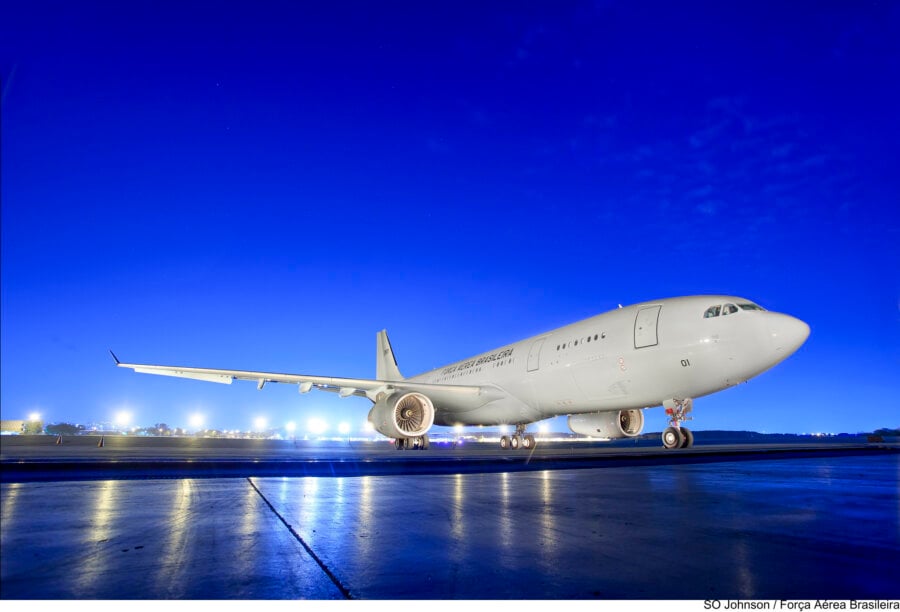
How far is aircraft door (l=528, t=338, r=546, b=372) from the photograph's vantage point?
20.8 m

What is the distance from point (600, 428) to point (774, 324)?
9.63 metres

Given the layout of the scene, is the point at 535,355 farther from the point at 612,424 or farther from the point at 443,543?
the point at 443,543

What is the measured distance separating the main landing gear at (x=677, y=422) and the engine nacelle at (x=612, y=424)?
5.26 meters

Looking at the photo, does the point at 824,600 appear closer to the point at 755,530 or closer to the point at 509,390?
the point at 755,530

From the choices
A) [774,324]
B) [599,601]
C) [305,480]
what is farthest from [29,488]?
[774,324]

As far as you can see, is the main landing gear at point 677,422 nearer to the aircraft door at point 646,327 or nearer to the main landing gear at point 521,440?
the aircraft door at point 646,327

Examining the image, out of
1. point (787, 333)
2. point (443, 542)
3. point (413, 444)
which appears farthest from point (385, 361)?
point (443, 542)

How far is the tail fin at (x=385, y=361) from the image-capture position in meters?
38.4

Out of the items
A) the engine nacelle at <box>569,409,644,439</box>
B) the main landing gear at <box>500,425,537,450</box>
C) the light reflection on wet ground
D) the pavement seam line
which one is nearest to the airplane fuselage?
the engine nacelle at <box>569,409,644,439</box>

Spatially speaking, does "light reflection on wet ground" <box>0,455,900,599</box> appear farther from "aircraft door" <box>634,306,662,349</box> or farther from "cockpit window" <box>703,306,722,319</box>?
"aircraft door" <box>634,306,662,349</box>

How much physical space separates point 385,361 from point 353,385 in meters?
16.1

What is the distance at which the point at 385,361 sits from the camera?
129ft

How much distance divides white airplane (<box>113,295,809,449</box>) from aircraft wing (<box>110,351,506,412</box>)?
5 cm

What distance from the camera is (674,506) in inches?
249
